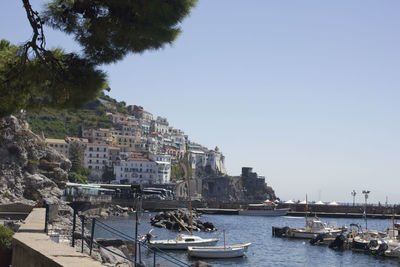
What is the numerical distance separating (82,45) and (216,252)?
28073mm

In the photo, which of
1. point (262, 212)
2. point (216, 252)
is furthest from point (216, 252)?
point (262, 212)

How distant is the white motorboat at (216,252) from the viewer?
117ft

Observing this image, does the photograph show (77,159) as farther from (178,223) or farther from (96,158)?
(178,223)

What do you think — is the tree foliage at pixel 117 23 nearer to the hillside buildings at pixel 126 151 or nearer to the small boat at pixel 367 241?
the small boat at pixel 367 241

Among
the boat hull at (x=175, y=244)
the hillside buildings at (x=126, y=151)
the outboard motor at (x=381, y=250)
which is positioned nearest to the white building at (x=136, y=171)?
the hillside buildings at (x=126, y=151)

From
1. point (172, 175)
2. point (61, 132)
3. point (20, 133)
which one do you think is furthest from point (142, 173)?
point (20, 133)

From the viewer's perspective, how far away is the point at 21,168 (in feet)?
169

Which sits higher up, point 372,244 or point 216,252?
point 372,244

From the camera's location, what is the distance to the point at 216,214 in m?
102

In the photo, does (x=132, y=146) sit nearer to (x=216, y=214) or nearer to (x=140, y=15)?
(x=216, y=214)

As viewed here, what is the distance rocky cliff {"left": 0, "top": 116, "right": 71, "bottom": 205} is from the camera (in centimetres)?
4795

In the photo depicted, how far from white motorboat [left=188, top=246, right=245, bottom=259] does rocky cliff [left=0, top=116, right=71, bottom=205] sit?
15.6m

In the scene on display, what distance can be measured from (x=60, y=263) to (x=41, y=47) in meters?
4.79

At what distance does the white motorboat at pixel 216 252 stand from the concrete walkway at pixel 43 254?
2628 centimetres
